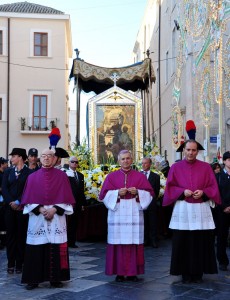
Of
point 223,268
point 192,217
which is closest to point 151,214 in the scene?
point 223,268

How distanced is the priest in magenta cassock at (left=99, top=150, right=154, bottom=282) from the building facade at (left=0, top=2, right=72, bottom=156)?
22410mm

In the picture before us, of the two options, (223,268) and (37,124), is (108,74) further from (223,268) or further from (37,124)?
(37,124)

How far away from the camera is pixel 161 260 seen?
8086 mm

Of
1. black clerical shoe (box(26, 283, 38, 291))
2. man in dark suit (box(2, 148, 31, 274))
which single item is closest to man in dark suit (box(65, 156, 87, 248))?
man in dark suit (box(2, 148, 31, 274))

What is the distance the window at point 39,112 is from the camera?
95.1 ft

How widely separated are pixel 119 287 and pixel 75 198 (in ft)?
12.1

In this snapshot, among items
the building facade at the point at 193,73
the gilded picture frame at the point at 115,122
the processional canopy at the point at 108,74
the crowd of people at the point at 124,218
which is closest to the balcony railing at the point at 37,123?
the building facade at the point at 193,73

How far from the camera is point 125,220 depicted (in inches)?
252

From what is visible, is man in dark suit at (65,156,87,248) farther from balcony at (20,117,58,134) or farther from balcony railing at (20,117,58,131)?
balcony railing at (20,117,58,131)

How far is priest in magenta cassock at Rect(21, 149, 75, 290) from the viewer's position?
234 inches

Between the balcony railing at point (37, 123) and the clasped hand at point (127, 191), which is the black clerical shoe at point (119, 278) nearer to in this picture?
the clasped hand at point (127, 191)

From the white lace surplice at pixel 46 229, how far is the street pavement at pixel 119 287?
0.57 m

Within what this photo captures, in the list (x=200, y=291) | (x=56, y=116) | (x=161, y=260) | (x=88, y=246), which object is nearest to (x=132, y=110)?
(x=88, y=246)

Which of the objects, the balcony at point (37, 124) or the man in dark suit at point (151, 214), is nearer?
the man in dark suit at point (151, 214)
